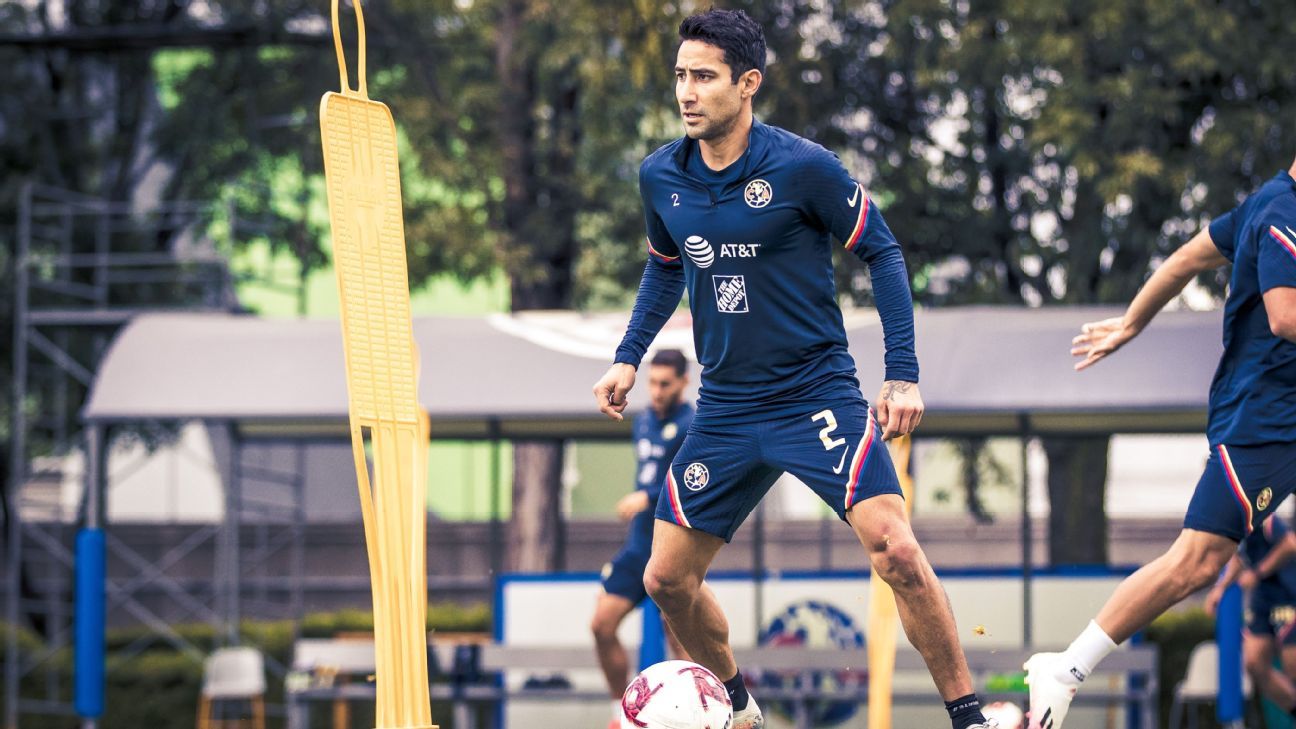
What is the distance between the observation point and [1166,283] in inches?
241

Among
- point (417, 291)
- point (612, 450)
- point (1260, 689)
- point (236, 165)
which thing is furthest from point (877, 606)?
point (612, 450)

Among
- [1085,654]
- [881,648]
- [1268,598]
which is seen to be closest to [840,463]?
[1085,654]

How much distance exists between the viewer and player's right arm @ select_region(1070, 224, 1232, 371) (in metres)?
6.06

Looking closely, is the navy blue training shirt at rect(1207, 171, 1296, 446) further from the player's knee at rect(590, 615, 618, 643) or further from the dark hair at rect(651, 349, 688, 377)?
the player's knee at rect(590, 615, 618, 643)

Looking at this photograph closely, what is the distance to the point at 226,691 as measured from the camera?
48.0 feet

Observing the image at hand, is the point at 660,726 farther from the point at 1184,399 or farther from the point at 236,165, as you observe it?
the point at 236,165

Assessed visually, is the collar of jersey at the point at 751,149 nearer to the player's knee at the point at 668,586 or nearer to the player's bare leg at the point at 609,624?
the player's knee at the point at 668,586

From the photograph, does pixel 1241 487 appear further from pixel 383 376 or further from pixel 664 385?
pixel 664 385

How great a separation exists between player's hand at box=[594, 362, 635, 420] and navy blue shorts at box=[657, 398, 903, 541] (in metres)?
0.28

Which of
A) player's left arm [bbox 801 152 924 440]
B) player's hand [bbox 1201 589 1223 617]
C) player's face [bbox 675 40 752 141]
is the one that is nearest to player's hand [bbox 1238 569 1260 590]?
player's hand [bbox 1201 589 1223 617]

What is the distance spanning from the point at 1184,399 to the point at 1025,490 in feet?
5.92

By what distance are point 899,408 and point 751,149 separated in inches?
39.1

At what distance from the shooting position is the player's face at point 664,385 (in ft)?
29.6

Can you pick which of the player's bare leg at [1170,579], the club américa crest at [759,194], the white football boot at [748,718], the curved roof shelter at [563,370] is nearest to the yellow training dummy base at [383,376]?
the white football boot at [748,718]
